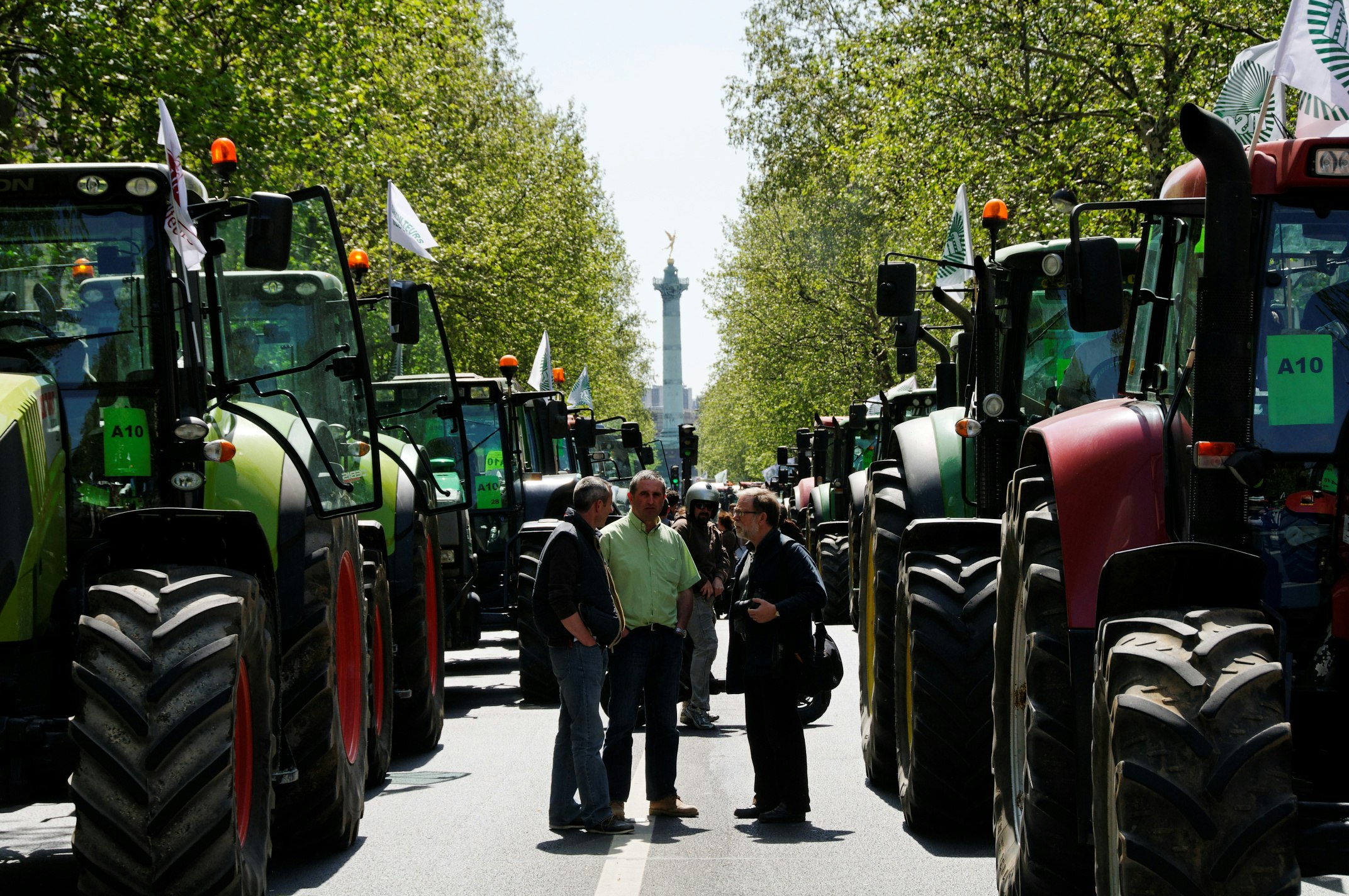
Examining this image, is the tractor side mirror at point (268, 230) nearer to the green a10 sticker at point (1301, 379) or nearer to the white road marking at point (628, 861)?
the white road marking at point (628, 861)

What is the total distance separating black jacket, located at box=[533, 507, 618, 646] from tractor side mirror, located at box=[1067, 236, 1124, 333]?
3552mm

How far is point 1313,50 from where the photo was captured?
6.14 m

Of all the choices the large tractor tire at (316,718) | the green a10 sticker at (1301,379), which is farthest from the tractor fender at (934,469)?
the green a10 sticker at (1301,379)

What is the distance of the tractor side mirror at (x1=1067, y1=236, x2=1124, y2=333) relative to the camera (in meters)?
5.50

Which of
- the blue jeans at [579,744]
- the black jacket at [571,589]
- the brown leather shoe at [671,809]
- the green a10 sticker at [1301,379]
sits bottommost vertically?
the brown leather shoe at [671,809]

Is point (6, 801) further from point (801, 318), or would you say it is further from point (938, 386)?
point (801, 318)

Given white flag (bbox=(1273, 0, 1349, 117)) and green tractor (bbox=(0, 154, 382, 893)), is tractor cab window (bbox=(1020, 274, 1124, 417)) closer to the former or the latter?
white flag (bbox=(1273, 0, 1349, 117))

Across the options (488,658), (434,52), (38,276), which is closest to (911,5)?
(434,52)

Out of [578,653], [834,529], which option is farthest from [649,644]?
[834,529]

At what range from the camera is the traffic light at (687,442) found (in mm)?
32625

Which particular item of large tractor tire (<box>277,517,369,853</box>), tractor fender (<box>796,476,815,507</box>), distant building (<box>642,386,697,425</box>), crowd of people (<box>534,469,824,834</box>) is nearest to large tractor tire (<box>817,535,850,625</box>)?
tractor fender (<box>796,476,815,507</box>)

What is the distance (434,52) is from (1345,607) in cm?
2309

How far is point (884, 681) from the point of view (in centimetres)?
895

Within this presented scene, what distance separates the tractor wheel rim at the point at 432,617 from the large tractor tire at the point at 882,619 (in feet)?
11.0
